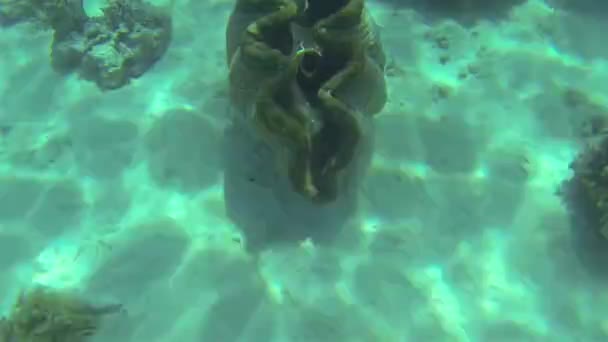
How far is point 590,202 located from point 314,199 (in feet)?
7.57

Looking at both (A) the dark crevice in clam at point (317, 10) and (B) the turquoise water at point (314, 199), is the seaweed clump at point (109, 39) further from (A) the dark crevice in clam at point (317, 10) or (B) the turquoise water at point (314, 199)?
(A) the dark crevice in clam at point (317, 10)

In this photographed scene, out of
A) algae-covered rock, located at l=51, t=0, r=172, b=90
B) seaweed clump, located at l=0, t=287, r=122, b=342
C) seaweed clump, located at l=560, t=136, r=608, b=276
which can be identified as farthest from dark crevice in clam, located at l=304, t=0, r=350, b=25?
seaweed clump, located at l=0, t=287, r=122, b=342

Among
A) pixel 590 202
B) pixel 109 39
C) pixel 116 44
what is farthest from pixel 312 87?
pixel 109 39

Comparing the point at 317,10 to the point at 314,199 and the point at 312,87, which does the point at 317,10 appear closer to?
the point at 312,87

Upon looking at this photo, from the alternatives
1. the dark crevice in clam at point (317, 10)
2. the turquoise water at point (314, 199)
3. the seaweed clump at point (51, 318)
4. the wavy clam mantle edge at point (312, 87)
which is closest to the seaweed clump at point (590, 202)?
the turquoise water at point (314, 199)

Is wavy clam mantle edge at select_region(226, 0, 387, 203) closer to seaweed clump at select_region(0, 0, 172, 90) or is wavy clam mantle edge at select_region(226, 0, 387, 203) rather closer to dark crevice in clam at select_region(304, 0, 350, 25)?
dark crevice in clam at select_region(304, 0, 350, 25)

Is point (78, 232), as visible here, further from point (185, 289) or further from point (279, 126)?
point (279, 126)

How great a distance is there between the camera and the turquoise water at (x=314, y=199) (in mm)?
4051

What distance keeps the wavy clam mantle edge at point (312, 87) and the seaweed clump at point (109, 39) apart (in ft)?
5.78

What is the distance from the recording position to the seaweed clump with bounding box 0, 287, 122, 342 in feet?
12.7

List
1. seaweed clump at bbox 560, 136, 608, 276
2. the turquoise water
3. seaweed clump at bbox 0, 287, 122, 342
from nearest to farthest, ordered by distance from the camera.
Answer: seaweed clump at bbox 0, 287, 122, 342, the turquoise water, seaweed clump at bbox 560, 136, 608, 276

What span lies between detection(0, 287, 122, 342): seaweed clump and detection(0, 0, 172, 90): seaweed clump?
231 cm

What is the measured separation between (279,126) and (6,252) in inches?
98.0

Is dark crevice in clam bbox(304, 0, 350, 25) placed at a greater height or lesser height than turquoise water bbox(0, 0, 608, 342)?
greater
